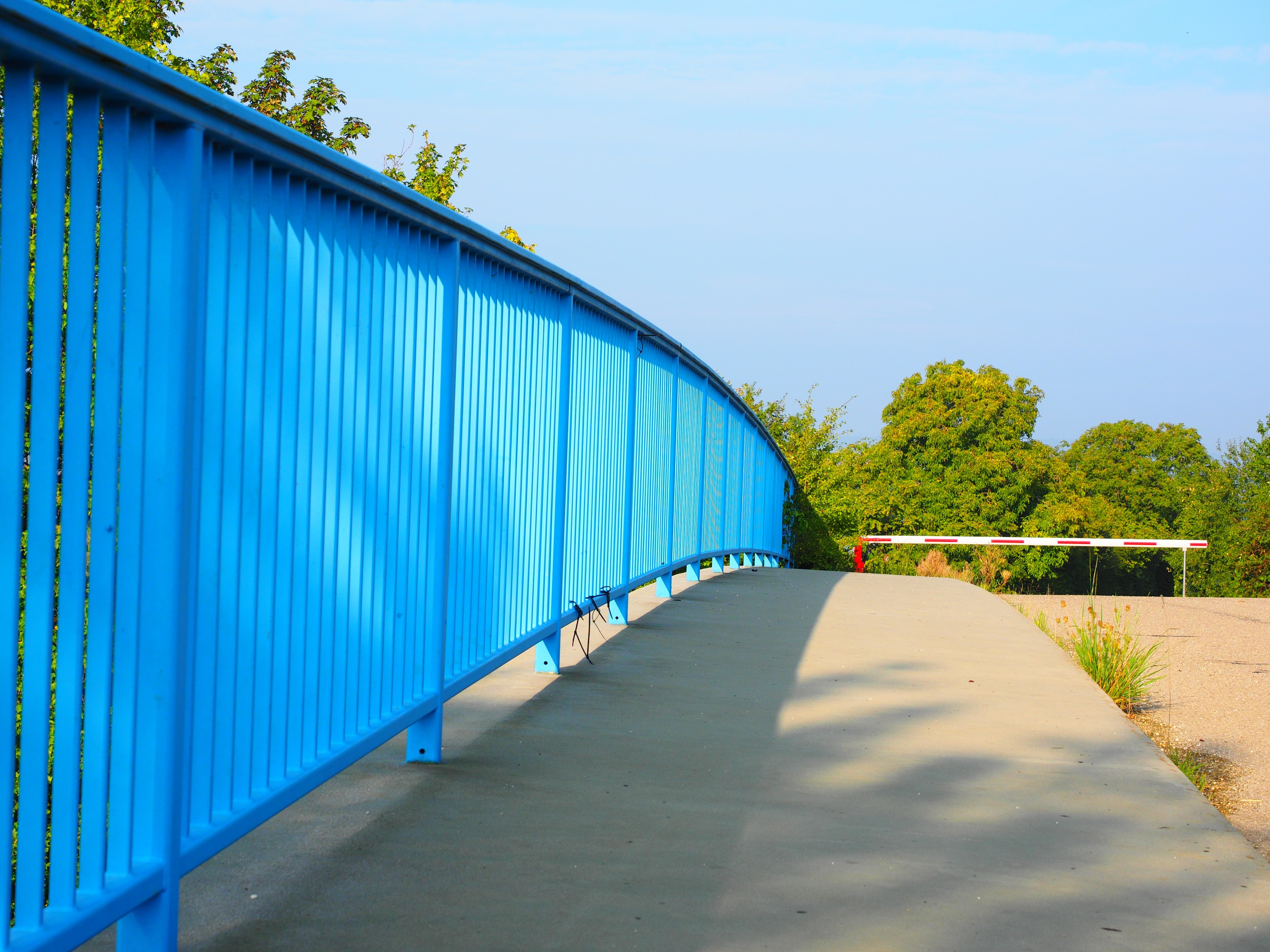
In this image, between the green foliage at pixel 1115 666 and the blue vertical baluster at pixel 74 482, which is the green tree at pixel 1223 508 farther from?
the blue vertical baluster at pixel 74 482

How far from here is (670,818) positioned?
3678mm

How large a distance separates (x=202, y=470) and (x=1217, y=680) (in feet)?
26.6

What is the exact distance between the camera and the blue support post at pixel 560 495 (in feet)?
18.9

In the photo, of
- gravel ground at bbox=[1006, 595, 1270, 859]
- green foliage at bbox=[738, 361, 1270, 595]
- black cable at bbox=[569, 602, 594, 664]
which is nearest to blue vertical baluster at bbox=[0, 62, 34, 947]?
black cable at bbox=[569, 602, 594, 664]

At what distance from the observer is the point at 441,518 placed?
161 inches

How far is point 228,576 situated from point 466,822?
1.27 meters

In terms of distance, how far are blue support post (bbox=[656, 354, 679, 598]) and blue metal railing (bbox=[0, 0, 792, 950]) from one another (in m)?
4.38

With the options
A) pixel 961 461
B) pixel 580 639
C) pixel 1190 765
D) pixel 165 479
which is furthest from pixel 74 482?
pixel 961 461

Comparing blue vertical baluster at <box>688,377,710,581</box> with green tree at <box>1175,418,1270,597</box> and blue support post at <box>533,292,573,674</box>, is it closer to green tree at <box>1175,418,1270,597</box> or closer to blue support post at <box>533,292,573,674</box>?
blue support post at <box>533,292,573,674</box>

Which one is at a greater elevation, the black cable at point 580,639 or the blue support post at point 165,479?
the blue support post at point 165,479

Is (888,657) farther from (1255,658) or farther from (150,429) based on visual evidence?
(150,429)

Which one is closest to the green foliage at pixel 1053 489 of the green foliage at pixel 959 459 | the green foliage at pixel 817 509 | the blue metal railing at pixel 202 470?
the green foliage at pixel 959 459

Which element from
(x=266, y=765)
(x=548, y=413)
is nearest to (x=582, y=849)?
(x=266, y=765)

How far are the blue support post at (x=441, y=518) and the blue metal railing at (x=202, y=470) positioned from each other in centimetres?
1
